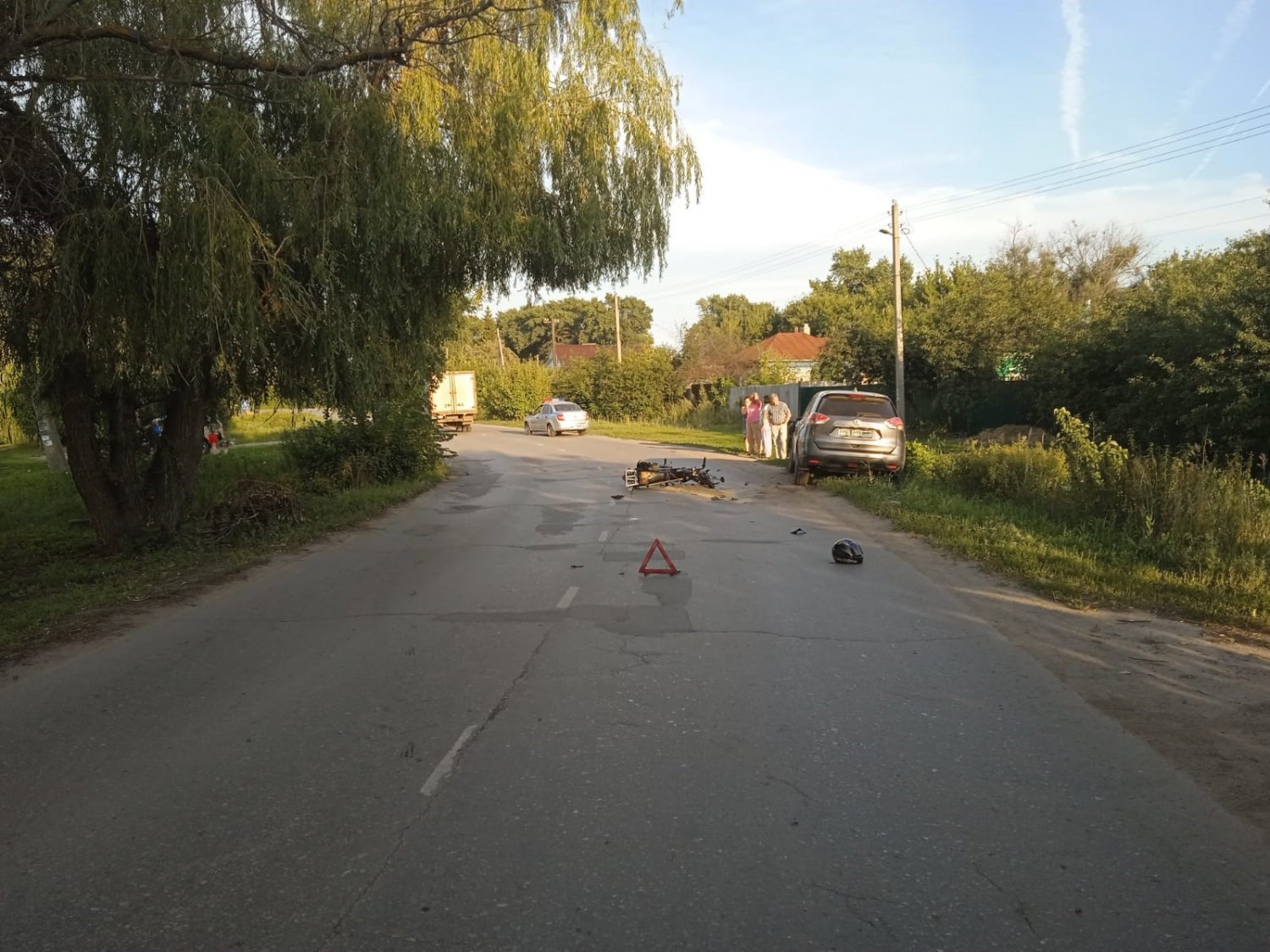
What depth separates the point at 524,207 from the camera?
12945 millimetres

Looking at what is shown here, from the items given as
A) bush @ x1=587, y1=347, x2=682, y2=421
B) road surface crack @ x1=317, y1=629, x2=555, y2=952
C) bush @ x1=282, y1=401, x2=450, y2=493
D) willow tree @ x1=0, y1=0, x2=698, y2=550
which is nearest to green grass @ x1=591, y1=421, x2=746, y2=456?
bush @ x1=587, y1=347, x2=682, y2=421

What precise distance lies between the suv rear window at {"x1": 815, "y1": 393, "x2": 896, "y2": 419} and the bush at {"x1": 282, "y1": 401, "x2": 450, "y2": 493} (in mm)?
8566

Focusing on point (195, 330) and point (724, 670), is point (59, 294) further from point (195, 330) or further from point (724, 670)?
point (724, 670)

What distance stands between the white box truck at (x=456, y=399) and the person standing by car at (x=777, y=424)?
2188 centimetres

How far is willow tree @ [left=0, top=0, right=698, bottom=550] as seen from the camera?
8.53m

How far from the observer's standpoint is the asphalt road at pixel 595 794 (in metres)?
3.30

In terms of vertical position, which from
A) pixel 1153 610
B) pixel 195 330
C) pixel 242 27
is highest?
pixel 242 27

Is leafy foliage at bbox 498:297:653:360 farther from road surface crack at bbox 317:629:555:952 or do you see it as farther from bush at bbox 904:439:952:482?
road surface crack at bbox 317:629:555:952

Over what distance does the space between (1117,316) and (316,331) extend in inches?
686

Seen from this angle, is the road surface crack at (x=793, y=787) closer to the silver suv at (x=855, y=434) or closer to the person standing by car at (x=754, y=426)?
the silver suv at (x=855, y=434)

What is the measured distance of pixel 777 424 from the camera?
25.0m

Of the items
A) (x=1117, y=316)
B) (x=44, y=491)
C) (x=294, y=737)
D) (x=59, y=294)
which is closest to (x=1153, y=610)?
(x=294, y=737)

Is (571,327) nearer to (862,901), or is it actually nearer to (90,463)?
(90,463)

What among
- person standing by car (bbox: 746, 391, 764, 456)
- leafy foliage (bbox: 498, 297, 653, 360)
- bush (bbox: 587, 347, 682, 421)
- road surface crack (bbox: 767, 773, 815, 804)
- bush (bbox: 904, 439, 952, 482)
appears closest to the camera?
road surface crack (bbox: 767, 773, 815, 804)
